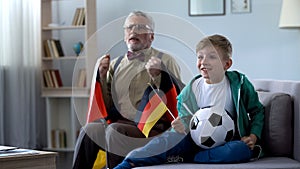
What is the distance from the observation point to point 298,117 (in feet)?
9.19

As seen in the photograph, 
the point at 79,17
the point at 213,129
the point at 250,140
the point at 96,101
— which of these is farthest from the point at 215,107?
the point at 79,17

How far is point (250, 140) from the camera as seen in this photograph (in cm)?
278

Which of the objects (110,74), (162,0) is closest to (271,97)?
(110,74)

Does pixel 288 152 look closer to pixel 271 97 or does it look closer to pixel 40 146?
pixel 271 97

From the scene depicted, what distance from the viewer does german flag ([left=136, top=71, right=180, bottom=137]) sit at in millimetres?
Answer: 3068

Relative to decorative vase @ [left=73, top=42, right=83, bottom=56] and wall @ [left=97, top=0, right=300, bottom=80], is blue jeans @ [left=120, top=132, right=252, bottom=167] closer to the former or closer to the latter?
wall @ [left=97, top=0, right=300, bottom=80]

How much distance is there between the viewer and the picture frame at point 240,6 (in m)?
5.22

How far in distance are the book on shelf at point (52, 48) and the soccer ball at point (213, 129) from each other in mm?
3298

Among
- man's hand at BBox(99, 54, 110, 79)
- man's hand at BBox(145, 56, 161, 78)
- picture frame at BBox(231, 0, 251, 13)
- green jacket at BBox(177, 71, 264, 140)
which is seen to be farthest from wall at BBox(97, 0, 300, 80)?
green jacket at BBox(177, 71, 264, 140)

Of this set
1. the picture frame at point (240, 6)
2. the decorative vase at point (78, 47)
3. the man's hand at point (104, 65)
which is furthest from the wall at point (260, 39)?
the man's hand at point (104, 65)

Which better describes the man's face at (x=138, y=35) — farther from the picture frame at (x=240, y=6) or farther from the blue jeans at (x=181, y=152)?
the picture frame at (x=240, y=6)

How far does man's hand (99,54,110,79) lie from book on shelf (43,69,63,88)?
2.64 m

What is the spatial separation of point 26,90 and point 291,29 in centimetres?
245

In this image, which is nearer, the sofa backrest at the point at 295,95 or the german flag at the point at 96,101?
the sofa backrest at the point at 295,95
